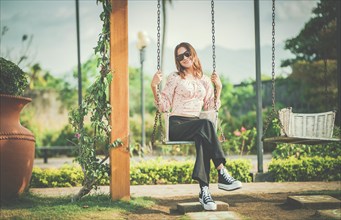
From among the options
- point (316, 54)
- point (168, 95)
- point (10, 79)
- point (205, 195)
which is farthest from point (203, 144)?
point (316, 54)

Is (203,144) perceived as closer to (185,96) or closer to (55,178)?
(185,96)

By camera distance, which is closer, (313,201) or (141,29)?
(313,201)

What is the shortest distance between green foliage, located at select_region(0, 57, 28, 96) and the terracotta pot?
0.19 meters

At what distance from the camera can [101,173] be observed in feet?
18.3

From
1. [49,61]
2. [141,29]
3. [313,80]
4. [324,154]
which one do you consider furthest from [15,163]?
[49,61]

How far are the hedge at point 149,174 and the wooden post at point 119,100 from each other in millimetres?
2214

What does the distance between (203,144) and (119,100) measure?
114 cm

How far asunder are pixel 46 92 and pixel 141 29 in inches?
354

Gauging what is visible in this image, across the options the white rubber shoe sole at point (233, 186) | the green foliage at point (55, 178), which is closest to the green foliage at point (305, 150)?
the green foliage at point (55, 178)

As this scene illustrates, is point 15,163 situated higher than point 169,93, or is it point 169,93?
point 169,93

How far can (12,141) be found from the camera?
5234 millimetres

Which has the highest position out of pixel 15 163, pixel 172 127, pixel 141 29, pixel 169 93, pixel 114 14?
pixel 141 29

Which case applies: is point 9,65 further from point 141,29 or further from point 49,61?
point 49,61

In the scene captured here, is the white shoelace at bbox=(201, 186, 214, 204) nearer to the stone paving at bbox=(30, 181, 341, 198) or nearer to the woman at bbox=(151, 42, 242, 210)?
the woman at bbox=(151, 42, 242, 210)
